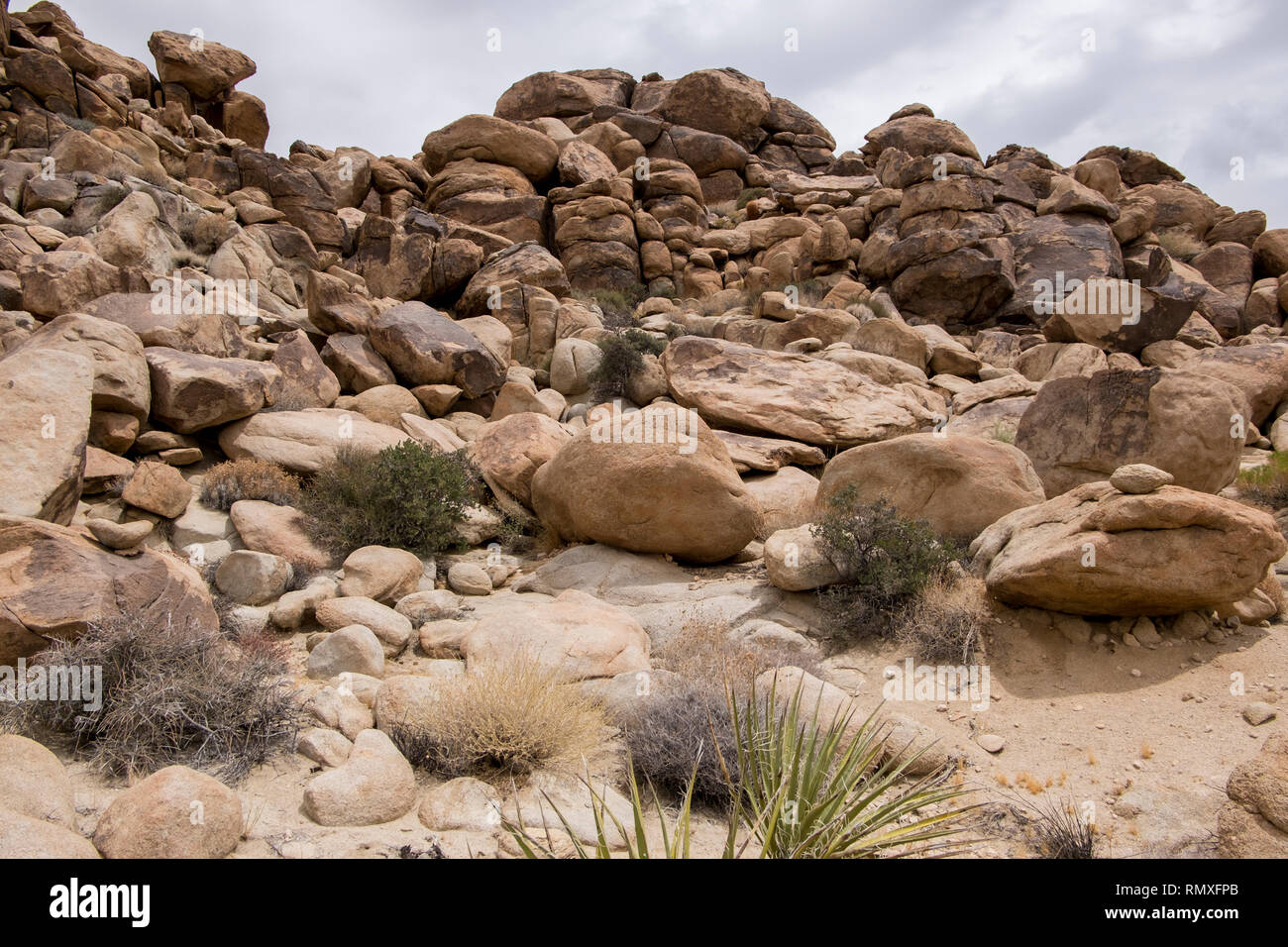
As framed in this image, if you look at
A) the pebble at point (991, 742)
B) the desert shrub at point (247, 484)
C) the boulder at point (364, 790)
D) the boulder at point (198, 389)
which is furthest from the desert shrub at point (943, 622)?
the boulder at point (198, 389)

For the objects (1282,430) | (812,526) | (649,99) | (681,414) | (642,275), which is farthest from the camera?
(649,99)

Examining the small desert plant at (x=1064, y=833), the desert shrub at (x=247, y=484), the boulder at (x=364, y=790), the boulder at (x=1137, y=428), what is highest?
the boulder at (x=1137, y=428)

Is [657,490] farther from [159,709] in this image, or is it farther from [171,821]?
[171,821]

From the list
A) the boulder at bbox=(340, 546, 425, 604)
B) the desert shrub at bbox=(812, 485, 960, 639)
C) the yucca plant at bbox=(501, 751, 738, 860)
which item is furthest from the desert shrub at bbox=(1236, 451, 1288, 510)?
the boulder at bbox=(340, 546, 425, 604)

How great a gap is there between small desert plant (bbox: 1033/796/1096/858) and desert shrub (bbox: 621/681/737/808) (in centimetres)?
175

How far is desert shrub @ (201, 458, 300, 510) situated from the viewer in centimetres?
831

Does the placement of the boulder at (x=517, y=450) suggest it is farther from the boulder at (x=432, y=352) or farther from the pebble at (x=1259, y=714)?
the pebble at (x=1259, y=714)

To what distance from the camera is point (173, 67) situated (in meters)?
28.0

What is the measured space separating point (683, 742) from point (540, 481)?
530 centimetres

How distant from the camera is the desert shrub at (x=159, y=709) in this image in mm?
4164

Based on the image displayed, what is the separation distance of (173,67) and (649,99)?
20.6 metres

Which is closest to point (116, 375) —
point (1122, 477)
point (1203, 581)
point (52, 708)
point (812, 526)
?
point (52, 708)

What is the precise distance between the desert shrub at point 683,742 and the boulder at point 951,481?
3.80m
